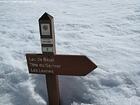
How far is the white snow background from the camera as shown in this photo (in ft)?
10.6

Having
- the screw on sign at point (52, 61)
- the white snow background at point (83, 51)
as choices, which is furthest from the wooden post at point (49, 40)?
the white snow background at point (83, 51)

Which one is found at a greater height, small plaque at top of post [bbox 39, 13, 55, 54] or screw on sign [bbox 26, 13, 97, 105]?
small plaque at top of post [bbox 39, 13, 55, 54]

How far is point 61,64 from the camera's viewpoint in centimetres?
273

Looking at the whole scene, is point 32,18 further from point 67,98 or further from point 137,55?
point 67,98

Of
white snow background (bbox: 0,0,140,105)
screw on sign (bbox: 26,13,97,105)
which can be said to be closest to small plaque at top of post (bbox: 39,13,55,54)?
screw on sign (bbox: 26,13,97,105)

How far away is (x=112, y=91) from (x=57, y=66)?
89 cm

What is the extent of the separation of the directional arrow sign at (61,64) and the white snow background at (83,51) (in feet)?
1.85

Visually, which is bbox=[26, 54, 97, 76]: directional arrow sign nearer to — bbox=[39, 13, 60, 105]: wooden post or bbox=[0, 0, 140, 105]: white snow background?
bbox=[39, 13, 60, 105]: wooden post

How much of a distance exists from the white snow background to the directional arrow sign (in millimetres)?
564

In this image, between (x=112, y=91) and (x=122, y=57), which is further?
(x=122, y=57)

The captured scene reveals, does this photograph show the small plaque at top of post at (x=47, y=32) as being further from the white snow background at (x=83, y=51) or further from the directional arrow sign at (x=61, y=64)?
the white snow background at (x=83, y=51)

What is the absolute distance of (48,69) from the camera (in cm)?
277

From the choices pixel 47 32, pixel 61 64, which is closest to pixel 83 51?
pixel 61 64

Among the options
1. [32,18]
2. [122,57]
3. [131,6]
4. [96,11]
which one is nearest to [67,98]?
[122,57]
